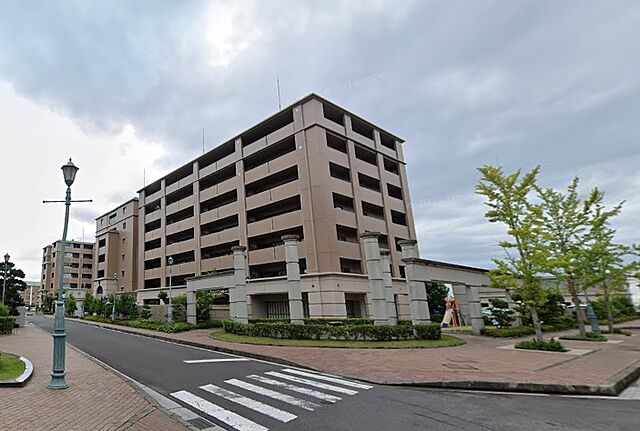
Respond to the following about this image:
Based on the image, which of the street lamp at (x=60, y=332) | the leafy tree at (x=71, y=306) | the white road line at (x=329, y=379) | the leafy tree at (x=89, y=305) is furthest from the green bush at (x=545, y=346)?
the leafy tree at (x=71, y=306)

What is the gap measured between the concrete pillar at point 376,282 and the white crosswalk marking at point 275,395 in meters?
10.7

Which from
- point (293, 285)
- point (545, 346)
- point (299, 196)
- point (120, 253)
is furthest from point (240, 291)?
point (120, 253)

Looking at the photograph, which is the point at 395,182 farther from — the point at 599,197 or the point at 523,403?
the point at 523,403

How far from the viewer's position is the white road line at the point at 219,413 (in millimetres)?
6227

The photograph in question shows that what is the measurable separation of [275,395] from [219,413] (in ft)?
5.01

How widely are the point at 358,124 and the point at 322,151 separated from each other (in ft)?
25.4

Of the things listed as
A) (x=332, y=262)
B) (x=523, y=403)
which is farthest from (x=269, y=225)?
(x=523, y=403)

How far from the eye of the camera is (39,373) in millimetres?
10570

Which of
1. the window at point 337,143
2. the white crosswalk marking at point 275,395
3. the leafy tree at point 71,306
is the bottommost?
the white crosswalk marking at point 275,395

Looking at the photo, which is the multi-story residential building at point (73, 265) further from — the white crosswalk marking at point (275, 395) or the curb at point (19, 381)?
the white crosswalk marking at point (275, 395)

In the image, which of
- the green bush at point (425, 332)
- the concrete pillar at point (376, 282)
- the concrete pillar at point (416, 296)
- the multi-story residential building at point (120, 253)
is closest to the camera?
the green bush at point (425, 332)

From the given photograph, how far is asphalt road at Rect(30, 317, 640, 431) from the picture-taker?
6.19 m

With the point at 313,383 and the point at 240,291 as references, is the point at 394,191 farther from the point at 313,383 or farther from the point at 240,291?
the point at 313,383

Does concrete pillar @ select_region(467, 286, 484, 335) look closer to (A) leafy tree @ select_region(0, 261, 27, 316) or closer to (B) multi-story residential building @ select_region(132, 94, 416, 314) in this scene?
(B) multi-story residential building @ select_region(132, 94, 416, 314)
